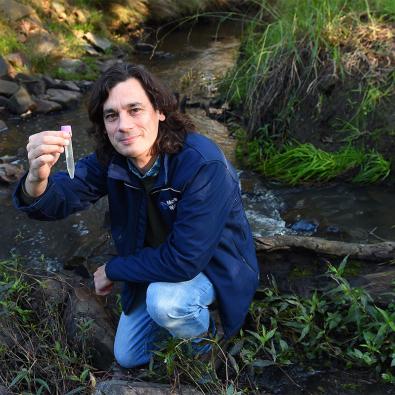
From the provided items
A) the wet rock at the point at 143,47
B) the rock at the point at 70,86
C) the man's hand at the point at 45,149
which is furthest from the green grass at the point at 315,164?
the wet rock at the point at 143,47

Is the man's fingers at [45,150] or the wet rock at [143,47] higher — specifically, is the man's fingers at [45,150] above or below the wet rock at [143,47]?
above

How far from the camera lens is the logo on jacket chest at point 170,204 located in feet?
7.76

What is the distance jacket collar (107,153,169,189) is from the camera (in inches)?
91.7

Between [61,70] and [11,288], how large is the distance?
6.21 m

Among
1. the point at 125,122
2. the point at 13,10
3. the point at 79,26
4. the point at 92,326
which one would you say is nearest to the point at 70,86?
the point at 13,10

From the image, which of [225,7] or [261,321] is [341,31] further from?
[225,7]

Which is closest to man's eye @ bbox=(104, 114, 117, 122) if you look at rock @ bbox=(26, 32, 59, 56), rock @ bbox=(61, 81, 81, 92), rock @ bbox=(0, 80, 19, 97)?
rock @ bbox=(0, 80, 19, 97)

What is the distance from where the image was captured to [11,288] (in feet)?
9.27

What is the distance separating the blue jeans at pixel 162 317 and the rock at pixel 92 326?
117mm

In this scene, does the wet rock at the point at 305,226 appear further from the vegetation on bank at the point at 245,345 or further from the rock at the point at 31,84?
the rock at the point at 31,84

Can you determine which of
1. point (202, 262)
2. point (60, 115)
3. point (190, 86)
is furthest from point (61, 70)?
point (202, 262)

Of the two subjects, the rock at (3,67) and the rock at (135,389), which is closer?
the rock at (135,389)

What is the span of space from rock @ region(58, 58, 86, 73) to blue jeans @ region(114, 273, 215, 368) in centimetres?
667

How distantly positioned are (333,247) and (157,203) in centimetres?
120
